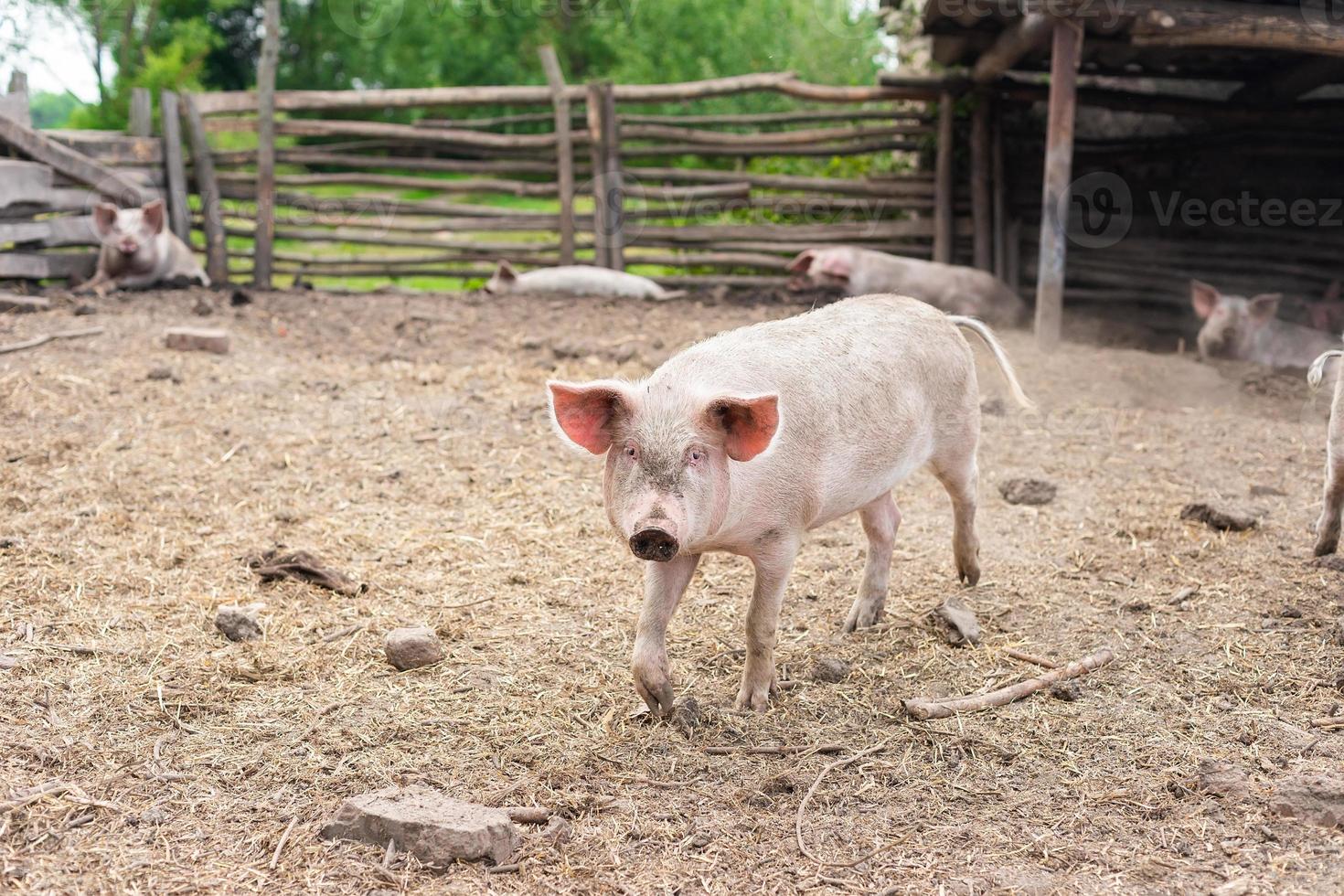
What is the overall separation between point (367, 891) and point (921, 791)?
1245 millimetres

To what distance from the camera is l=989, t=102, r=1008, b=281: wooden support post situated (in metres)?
10.0

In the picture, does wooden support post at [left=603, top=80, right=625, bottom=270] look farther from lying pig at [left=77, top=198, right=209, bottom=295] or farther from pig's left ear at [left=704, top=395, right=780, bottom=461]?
pig's left ear at [left=704, top=395, right=780, bottom=461]

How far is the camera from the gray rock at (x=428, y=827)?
2.35 m

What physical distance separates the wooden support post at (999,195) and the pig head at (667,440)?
8.02 m

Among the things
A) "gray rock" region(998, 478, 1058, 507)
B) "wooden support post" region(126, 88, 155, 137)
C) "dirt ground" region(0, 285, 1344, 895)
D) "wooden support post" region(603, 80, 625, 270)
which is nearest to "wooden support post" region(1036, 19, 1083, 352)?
"dirt ground" region(0, 285, 1344, 895)

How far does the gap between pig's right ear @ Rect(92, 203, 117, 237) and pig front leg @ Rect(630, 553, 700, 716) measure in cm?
751

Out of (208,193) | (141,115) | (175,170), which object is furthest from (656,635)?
(141,115)

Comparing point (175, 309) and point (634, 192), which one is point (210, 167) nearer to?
point (175, 309)

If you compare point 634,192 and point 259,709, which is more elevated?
point 634,192

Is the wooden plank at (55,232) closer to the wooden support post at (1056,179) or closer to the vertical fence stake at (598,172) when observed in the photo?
the vertical fence stake at (598,172)

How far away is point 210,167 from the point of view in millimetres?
10320

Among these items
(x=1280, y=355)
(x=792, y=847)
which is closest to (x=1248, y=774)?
(x=792, y=847)

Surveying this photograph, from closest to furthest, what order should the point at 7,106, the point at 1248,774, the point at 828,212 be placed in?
1. the point at 1248,774
2. the point at 7,106
3. the point at 828,212

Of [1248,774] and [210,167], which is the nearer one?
[1248,774]
